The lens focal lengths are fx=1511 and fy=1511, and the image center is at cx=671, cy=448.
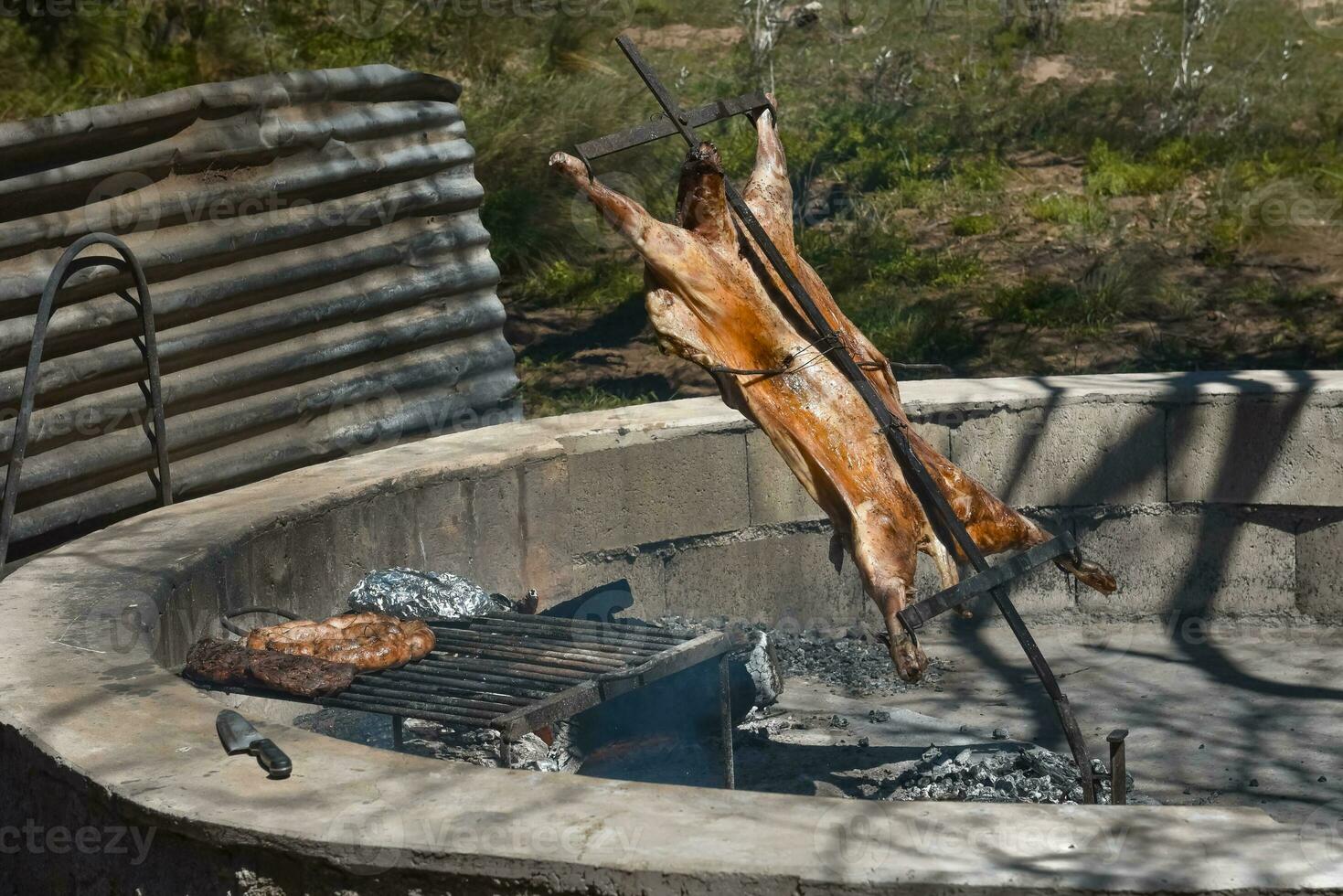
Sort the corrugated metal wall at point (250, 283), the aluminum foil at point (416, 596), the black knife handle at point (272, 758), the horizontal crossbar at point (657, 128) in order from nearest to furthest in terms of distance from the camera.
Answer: the black knife handle at point (272, 758)
the horizontal crossbar at point (657, 128)
the aluminum foil at point (416, 596)
the corrugated metal wall at point (250, 283)

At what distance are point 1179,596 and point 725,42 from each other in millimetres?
8916

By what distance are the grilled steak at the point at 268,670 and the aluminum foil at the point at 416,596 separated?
2.66ft

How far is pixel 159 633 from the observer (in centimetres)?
424

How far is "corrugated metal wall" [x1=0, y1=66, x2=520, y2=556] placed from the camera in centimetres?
603

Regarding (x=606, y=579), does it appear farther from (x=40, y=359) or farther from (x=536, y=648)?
(x=40, y=359)

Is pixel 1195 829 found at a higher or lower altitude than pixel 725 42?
lower

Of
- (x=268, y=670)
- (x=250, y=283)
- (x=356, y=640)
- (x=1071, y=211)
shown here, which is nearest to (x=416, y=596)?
(x=356, y=640)

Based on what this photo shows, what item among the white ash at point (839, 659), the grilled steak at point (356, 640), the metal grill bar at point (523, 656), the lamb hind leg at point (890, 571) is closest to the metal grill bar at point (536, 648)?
the metal grill bar at point (523, 656)

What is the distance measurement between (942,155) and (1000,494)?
19.5 feet

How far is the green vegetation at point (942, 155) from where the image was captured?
30.7 ft

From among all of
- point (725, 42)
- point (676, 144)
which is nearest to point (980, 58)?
point (725, 42)

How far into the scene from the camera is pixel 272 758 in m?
3.12

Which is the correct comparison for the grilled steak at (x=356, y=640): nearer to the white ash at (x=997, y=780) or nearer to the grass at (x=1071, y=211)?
the white ash at (x=997, y=780)

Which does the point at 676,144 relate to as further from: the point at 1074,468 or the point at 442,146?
the point at 1074,468
